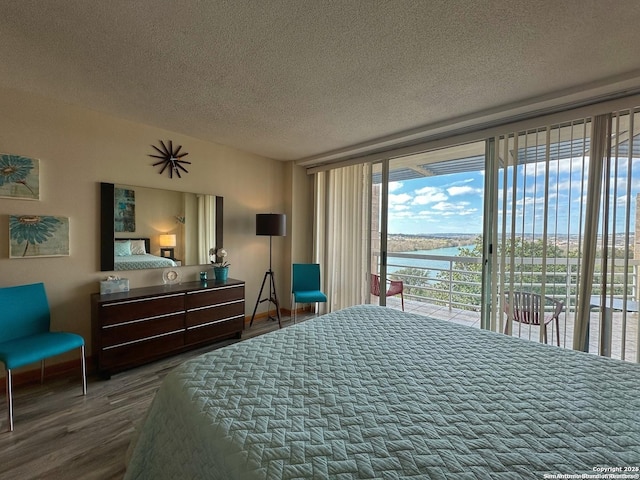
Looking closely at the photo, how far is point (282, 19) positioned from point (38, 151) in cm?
254

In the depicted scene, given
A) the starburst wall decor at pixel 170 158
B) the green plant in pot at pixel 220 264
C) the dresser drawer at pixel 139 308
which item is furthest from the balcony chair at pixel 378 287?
the starburst wall decor at pixel 170 158

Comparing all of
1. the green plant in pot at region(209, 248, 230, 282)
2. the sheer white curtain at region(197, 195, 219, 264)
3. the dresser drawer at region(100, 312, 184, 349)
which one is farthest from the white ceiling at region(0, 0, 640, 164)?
the dresser drawer at region(100, 312, 184, 349)

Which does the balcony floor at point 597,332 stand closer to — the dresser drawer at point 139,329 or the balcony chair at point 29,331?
the dresser drawer at point 139,329

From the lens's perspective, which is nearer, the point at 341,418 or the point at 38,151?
the point at 341,418

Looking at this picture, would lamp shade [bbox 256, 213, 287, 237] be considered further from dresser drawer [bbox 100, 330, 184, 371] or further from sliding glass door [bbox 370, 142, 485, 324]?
dresser drawer [bbox 100, 330, 184, 371]

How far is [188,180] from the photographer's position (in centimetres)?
350

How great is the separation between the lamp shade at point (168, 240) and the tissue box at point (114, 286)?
21.3 inches

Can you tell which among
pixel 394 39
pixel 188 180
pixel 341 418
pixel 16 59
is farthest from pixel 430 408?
pixel 188 180

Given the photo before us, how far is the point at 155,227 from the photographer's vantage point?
3186mm

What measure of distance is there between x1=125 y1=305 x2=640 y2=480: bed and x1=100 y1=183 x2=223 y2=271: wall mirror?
7.27ft

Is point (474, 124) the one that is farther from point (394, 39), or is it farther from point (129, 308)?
point (129, 308)

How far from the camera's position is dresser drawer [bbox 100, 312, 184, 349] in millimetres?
2504

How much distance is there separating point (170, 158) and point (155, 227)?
0.84 meters

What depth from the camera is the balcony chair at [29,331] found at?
2.00 metres
